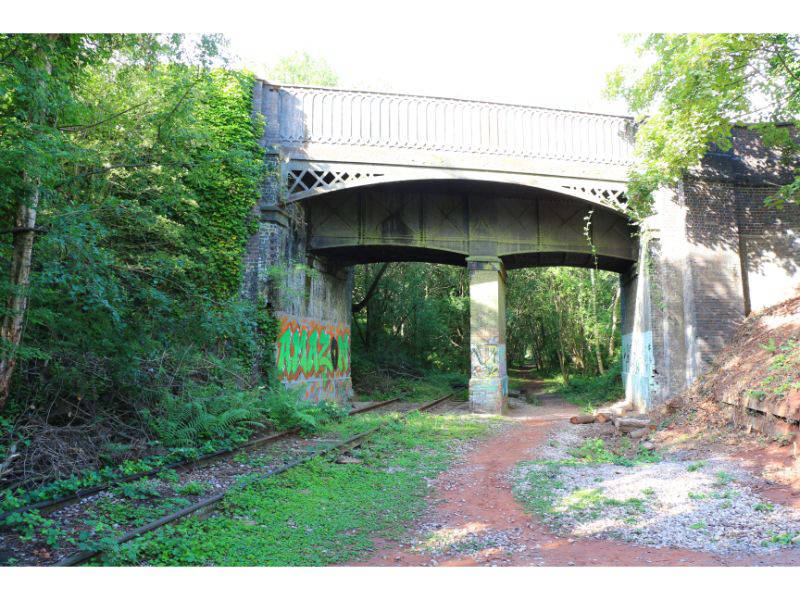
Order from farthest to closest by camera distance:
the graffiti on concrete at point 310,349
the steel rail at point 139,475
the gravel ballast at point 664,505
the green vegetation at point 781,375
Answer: the graffiti on concrete at point 310,349
the green vegetation at point 781,375
the steel rail at point 139,475
the gravel ballast at point 664,505

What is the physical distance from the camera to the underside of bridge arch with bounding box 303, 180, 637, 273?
16391 millimetres

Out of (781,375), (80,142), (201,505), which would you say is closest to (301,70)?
(80,142)

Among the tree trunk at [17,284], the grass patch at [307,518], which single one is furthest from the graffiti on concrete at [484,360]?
the tree trunk at [17,284]

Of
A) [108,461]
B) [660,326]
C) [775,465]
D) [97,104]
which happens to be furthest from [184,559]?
[660,326]

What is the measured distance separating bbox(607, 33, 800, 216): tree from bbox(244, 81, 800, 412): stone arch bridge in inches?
33.9

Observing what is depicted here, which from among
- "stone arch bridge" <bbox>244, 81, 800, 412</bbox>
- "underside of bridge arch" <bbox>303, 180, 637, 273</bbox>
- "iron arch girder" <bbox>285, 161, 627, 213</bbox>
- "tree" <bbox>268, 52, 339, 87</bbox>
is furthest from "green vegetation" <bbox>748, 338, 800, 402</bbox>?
"tree" <bbox>268, 52, 339, 87</bbox>

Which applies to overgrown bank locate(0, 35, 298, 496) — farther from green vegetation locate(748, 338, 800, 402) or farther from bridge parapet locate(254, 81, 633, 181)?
green vegetation locate(748, 338, 800, 402)

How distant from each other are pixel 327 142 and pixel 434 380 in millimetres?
14470

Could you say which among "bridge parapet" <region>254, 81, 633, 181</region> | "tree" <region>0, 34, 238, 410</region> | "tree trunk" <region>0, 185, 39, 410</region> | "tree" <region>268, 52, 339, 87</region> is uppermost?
"tree" <region>268, 52, 339, 87</region>

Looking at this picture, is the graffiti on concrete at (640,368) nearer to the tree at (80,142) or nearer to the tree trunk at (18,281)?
the tree at (80,142)

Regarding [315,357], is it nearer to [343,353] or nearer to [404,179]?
[343,353]

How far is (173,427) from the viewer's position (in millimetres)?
8234

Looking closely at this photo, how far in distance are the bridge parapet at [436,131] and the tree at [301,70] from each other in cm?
1904

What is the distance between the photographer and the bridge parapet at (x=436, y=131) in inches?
574
